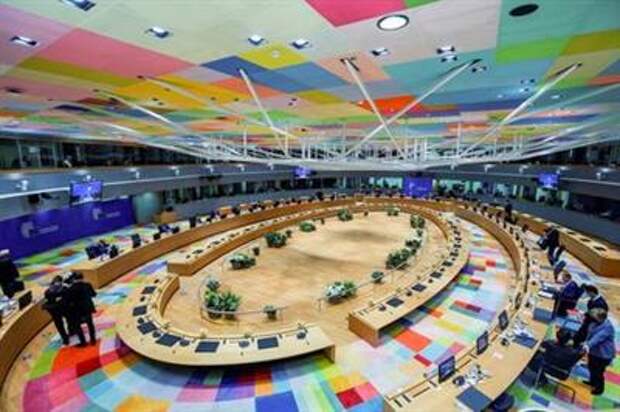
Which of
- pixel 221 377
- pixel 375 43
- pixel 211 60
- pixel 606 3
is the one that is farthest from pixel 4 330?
pixel 606 3

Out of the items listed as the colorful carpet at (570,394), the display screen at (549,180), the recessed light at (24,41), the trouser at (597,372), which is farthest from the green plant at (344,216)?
the recessed light at (24,41)

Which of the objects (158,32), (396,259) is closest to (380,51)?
(158,32)

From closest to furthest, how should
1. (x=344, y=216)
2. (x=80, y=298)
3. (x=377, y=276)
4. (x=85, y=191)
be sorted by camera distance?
(x=80, y=298), (x=377, y=276), (x=85, y=191), (x=344, y=216)

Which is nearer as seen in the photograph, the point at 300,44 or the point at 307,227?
the point at 300,44

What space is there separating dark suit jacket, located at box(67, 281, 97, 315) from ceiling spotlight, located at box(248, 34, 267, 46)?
618 centimetres

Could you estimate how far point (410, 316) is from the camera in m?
8.09

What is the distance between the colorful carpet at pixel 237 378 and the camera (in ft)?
17.5

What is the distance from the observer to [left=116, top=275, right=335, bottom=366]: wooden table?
226 inches

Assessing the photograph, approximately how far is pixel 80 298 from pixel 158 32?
5983 millimetres

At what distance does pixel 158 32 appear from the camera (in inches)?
122

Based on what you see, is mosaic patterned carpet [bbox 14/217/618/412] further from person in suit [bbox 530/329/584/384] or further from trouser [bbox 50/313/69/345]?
person in suit [bbox 530/329/584/384]

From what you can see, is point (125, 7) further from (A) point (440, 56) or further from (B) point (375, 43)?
(A) point (440, 56)

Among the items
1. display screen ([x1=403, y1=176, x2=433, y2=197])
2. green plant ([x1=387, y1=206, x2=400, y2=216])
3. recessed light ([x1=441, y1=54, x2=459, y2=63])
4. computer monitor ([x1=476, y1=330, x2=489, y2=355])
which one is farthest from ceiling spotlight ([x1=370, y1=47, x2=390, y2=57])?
display screen ([x1=403, y1=176, x2=433, y2=197])

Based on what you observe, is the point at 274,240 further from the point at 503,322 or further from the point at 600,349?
the point at 600,349
